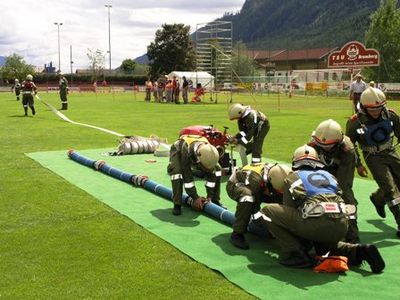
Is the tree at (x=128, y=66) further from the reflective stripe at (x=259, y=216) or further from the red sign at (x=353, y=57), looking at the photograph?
the reflective stripe at (x=259, y=216)

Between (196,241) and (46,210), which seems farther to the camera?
(46,210)

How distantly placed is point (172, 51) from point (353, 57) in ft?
197

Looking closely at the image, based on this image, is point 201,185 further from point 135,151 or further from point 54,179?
point 135,151

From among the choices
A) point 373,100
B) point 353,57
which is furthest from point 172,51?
point 373,100

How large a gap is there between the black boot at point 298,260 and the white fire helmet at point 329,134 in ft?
4.56

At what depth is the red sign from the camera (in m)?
30.8

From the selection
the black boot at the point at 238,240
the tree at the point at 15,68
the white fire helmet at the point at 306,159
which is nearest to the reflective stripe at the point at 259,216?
the black boot at the point at 238,240

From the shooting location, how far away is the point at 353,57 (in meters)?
31.4

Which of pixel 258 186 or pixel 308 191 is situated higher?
pixel 308 191

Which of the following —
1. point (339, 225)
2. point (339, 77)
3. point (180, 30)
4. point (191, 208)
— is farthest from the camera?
point (180, 30)

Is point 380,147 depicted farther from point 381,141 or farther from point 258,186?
point 258,186

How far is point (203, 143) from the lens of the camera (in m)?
7.70

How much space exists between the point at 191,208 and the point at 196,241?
1639mm

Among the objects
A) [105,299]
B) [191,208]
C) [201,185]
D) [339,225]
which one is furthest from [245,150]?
[105,299]
